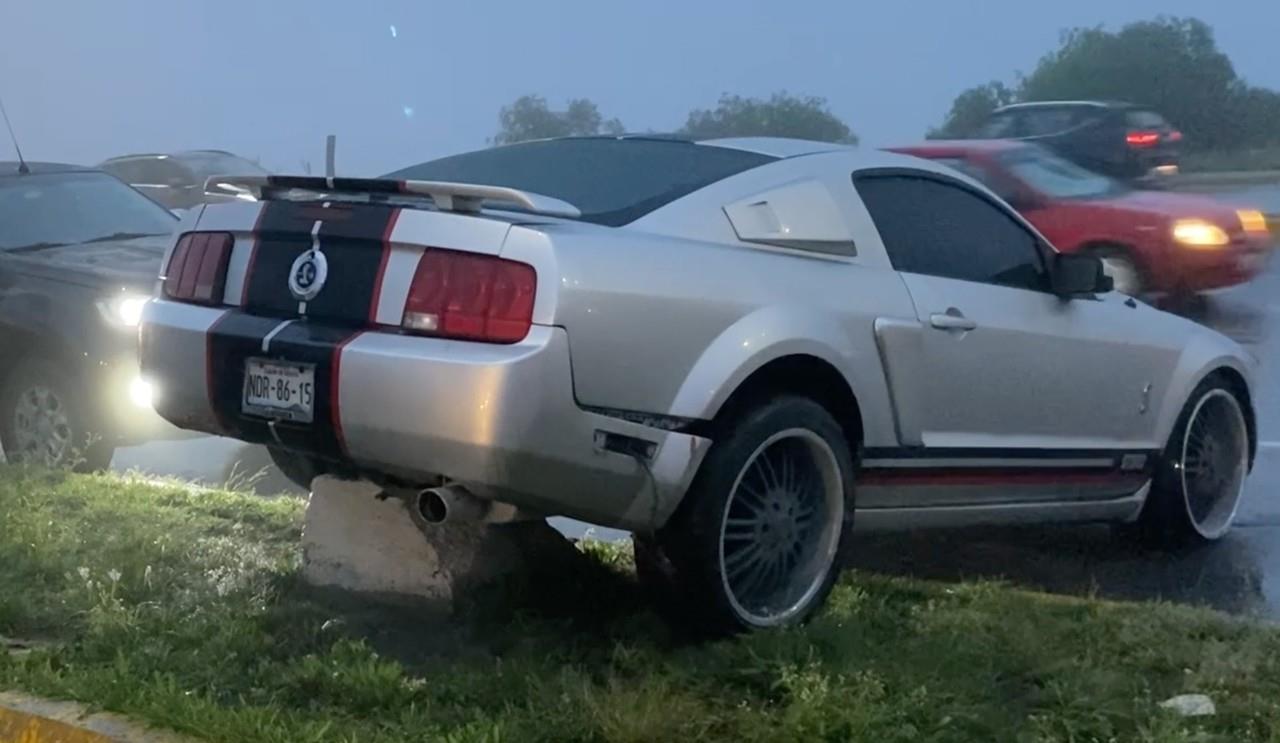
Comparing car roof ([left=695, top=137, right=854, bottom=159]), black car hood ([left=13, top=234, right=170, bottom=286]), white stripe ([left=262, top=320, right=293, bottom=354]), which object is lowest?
black car hood ([left=13, top=234, right=170, bottom=286])

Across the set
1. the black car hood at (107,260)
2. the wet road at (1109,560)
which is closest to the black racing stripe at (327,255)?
the wet road at (1109,560)

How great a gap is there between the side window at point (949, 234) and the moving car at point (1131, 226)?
7.67 m

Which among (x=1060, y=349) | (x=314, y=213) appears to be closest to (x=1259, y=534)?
(x=1060, y=349)

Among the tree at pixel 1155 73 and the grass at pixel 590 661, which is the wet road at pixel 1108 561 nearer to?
the grass at pixel 590 661

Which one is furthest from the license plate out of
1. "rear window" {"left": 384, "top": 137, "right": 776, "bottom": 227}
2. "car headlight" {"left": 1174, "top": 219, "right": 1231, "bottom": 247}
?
"car headlight" {"left": 1174, "top": 219, "right": 1231, "bottom": 247}

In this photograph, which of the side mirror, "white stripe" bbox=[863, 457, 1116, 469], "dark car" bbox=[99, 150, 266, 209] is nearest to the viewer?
"white stripe" bbox=[863, 457, 1116, 469]

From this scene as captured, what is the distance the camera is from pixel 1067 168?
14148 millimetres

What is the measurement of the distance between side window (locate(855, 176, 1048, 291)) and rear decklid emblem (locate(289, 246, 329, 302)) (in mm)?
1773

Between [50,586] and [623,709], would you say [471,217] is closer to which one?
[623,709]

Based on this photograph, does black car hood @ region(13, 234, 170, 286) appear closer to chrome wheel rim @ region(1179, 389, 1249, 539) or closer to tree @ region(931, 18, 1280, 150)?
chrome wheel rim @ region(1179, 389, 1249, 539)

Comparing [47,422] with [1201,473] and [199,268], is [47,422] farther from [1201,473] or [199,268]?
[1201,473]

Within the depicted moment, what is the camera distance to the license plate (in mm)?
4387

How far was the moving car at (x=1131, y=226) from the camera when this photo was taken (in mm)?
13398

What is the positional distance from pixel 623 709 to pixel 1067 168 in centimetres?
1134
